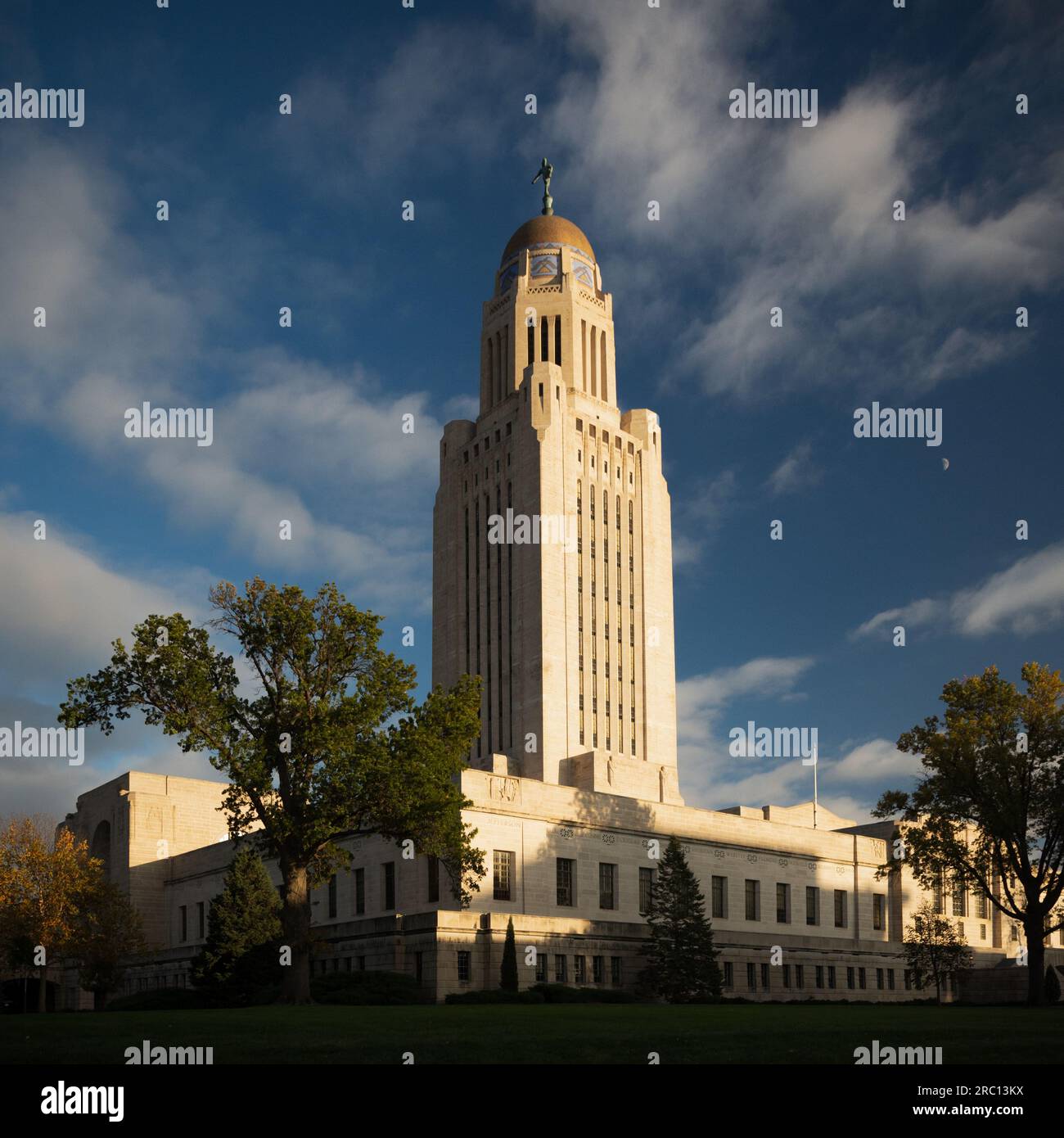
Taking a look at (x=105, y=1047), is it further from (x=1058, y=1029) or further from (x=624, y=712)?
(x=624, y=712)

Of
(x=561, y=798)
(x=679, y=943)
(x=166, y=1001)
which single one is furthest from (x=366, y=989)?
(x=561, y=798)

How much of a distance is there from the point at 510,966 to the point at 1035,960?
20.1 m

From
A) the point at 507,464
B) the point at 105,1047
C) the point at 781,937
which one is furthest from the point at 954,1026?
the point at 507,464

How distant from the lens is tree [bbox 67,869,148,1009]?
56031 millimetres

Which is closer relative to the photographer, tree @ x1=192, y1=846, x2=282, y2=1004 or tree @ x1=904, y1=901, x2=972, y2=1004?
tree @ x1=192, y1=846, x2=282, y2=1004

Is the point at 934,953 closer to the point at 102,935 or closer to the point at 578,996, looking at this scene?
the point at 578,996

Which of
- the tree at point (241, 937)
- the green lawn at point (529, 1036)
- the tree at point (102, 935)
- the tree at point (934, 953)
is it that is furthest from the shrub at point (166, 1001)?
the tree at point (934, 953)

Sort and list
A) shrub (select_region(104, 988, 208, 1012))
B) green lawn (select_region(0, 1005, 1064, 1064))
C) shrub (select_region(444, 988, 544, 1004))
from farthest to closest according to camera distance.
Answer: shrub (select_region(104, 988, 208, 1012)) → shrub (select_region(444, 988, 544, 1004)) → green lawn (select_region(0, 1005, 1064, 1064))

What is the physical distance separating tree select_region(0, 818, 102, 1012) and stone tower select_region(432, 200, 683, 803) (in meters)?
27.5

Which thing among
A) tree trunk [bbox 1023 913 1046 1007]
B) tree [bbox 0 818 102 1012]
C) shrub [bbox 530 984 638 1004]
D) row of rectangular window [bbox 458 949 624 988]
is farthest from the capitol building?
tree [bbox 0 818 102 1012]

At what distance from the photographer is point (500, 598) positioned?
86938mm

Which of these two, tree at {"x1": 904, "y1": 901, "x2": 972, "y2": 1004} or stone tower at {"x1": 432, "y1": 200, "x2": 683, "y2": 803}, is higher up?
stone tower at {"x1": 432, "y1": 200, "x2": 683, "y2": 803}

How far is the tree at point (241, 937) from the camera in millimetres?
47438

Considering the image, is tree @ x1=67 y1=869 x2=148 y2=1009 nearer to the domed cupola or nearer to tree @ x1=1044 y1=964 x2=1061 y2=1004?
tree @ x1=1044 y1=964 x2=1061 y2=1004
